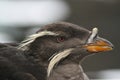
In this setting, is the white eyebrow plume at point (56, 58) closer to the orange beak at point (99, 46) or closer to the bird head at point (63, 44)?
the bird head at point (63, 44)

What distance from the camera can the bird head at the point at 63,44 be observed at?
6570 millimetres

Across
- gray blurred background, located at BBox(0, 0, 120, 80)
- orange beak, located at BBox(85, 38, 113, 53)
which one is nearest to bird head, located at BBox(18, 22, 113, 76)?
orange beak, located at BBox(85, 38, 113, 53)

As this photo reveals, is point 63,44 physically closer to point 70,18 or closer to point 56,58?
point 56,58

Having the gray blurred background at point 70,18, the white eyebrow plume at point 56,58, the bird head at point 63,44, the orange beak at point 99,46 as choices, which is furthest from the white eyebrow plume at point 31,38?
the gray blurred background at point 70,18

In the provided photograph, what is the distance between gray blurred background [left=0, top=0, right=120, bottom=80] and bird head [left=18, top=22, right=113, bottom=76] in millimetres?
3112

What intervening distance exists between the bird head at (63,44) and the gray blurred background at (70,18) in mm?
3112

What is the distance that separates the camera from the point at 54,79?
662 cm

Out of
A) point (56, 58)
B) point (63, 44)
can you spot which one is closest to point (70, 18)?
point (63, 44)

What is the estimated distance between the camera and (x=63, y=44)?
21.8ft

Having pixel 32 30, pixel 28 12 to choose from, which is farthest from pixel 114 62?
pixel 28 12

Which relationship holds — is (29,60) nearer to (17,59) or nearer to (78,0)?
(17,59)

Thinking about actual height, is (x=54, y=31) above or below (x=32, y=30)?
above

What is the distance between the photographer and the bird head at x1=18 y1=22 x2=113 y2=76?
21.6 feet

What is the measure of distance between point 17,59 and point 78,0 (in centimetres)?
685
